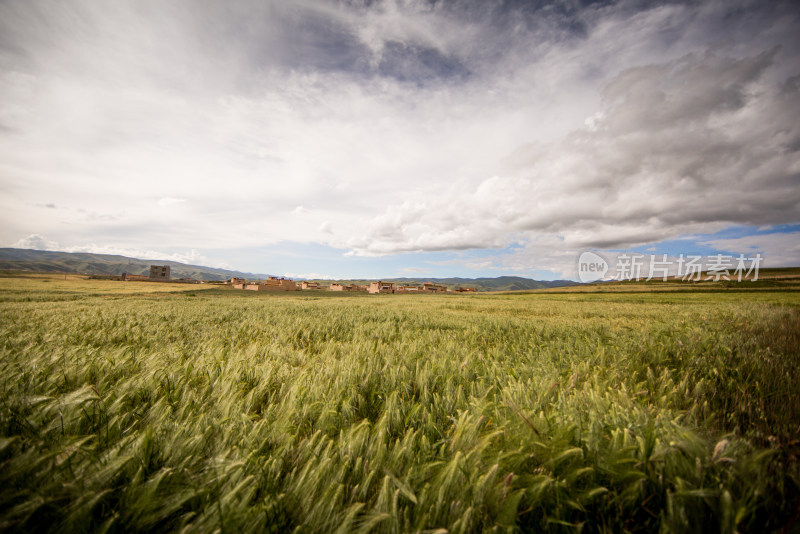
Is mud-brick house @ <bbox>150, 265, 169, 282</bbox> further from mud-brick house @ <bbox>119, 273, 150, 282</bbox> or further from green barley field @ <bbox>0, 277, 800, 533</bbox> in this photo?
green barley field @ <bbox>0, 277, 800, 533</bbox>

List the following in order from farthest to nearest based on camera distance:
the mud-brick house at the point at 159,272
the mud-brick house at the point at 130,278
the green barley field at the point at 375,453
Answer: the mud-brick house at the point at 159,272 → the mud-brick house at the point at 130,278 → the green barley field at the point at 375,453

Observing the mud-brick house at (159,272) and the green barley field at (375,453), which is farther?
the mud-brick house at (159,272)

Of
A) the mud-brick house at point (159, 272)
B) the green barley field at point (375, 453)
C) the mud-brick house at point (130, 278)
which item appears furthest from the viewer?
the mud-brick house at point (159, 272)

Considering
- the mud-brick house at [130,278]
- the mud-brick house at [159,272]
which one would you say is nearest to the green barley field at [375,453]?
the mud-brick house at [130,278]

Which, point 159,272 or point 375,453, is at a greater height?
point 375,453

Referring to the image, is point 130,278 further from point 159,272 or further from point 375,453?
point 375,453

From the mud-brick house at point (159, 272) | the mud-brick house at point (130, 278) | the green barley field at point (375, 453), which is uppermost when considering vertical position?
the green barley field at point (375, 453)

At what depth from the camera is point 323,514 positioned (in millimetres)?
913

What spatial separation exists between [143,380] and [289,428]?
4.08ft

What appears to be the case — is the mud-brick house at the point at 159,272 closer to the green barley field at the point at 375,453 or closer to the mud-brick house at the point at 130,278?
the mud-brick house at the point at 130,278

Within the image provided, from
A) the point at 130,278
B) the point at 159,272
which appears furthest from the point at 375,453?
the point at 159,272

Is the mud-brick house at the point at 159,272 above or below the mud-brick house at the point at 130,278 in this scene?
above

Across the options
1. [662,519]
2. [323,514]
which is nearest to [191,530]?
[323,514]

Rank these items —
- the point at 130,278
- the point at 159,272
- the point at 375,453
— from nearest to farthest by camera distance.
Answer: the point at 375,453 → the point at 130,278 → the point at 159,272
